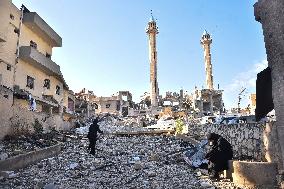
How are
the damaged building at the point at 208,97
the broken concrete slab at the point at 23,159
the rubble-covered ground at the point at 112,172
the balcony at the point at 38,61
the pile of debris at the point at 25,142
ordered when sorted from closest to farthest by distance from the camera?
the rubble-covered ground at the point at 112,172 → the broken concrete slab at the point at 23,159 → the pile of debris at the point at 25,142 → the balcony at the point at 38,61 → the damaged building at the point at 208,97

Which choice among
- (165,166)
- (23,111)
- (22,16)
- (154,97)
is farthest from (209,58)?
(165,166)

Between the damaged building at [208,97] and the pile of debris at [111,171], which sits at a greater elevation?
the damaged building at [208,97]

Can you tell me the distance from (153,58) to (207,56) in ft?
38.0

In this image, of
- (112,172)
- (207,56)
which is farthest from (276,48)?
(207,56)

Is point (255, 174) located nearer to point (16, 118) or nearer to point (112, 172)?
point (112, 172)

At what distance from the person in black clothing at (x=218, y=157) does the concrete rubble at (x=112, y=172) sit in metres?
0.30

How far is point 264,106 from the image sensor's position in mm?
4758

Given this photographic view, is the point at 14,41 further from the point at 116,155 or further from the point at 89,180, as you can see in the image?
the point at 89,180

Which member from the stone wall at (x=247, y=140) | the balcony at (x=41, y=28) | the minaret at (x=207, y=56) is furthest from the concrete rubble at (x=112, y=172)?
the minaret at (x=207, y=56)

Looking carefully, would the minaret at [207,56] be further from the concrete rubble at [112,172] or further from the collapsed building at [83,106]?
the concrete rubble at [112,172]

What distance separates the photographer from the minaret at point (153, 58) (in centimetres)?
4838

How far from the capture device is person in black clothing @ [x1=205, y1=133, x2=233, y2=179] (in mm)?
8391

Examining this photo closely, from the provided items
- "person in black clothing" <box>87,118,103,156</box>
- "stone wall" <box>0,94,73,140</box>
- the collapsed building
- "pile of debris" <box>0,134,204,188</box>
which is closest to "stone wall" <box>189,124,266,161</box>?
"pile of debris" <box>0,134,204,188</box>

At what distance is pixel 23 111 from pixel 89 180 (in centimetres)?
948
